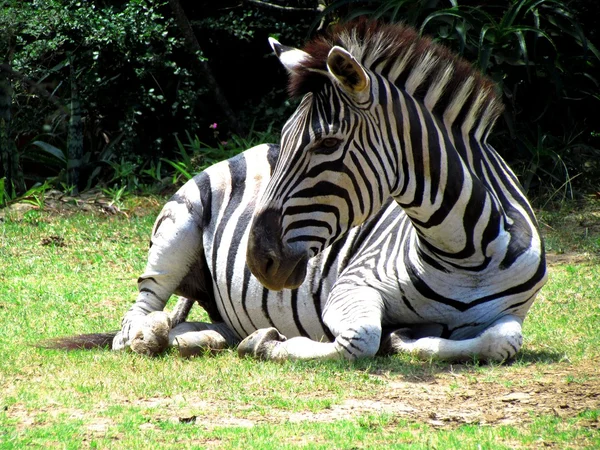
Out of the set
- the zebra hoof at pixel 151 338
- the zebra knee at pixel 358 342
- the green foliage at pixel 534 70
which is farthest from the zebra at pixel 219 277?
the green foliage at pixel 534 70

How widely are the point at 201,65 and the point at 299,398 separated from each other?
8.75 meters

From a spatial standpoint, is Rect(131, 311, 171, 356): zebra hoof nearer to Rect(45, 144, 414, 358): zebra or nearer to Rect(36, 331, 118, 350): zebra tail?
Rect(45, 144, 414, 358): zebra

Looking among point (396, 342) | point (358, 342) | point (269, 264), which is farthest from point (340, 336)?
point (269, 264)

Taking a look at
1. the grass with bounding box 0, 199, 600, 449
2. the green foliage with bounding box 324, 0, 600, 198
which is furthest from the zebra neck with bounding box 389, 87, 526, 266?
the green foliage with bounding box 324, 0, 600, 198

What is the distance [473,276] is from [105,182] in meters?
8.17

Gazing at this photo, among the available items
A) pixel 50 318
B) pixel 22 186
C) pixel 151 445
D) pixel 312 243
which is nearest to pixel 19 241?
pixel 22 186

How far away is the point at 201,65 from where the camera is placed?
12.6 meters

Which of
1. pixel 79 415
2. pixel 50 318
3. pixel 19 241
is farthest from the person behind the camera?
pixel 19 241

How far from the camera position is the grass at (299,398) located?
12.7 ft

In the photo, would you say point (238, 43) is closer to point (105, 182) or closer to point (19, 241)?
point (105, 182)

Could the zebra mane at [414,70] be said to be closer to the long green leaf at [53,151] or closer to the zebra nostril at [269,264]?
the zebra nostril at [269,264]

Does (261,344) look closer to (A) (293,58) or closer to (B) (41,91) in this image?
(A) (293,58)

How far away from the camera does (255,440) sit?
382cm

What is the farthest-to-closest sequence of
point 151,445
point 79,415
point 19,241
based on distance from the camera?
1. point 19,241
2. point 79,415
3. point 151,445
